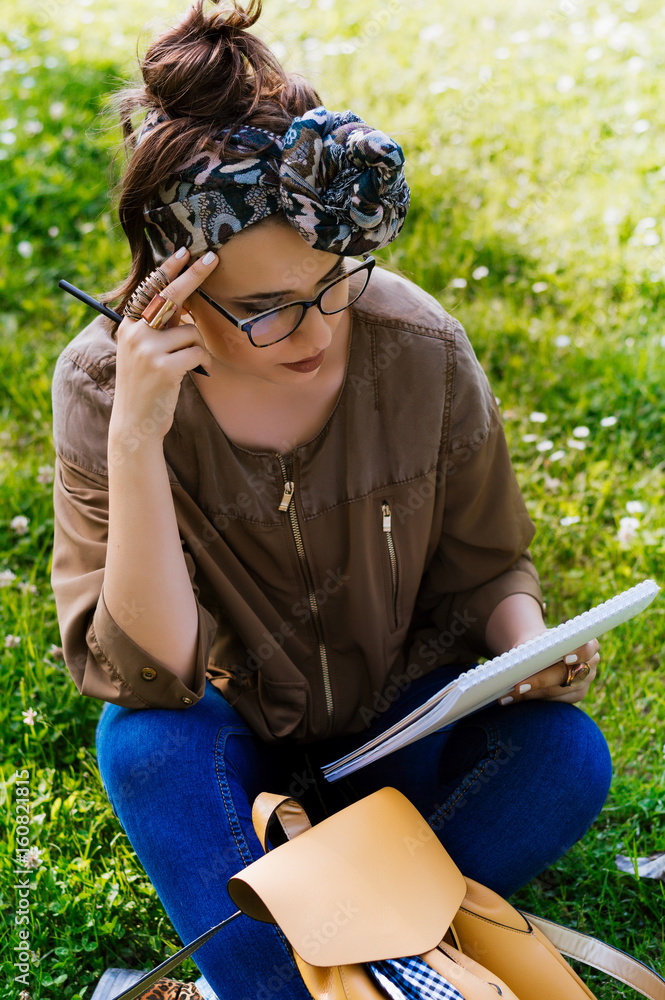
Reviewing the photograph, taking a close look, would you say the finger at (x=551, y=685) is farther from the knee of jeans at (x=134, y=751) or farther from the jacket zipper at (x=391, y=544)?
the knee of jeans at (x=134, y=751)

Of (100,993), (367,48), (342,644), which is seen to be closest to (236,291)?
(342,644)

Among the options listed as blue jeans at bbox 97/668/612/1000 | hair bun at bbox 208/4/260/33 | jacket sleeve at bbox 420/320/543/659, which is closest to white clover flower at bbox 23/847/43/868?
blue jeans at bbox 97/668/612/1000

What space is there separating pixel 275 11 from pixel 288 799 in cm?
511

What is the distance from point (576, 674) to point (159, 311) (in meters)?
1.02

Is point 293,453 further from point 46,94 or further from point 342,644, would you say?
point 46,94

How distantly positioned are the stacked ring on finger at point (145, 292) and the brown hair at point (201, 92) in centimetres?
13

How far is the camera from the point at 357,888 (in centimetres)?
144

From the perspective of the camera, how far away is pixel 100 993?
1804mm

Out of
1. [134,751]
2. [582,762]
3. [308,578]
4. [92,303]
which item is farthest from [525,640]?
[92,303]

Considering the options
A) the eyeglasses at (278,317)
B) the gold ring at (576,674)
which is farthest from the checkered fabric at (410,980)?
the eyeglasses at (278,317)

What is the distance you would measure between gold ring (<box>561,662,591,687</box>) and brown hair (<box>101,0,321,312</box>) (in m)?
1.11

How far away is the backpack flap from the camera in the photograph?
1379 mm

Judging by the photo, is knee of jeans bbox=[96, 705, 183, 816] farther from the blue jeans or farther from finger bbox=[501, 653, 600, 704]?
finger bbox=[501, 653, 600, 704]

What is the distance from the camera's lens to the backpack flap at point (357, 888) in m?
1.38
